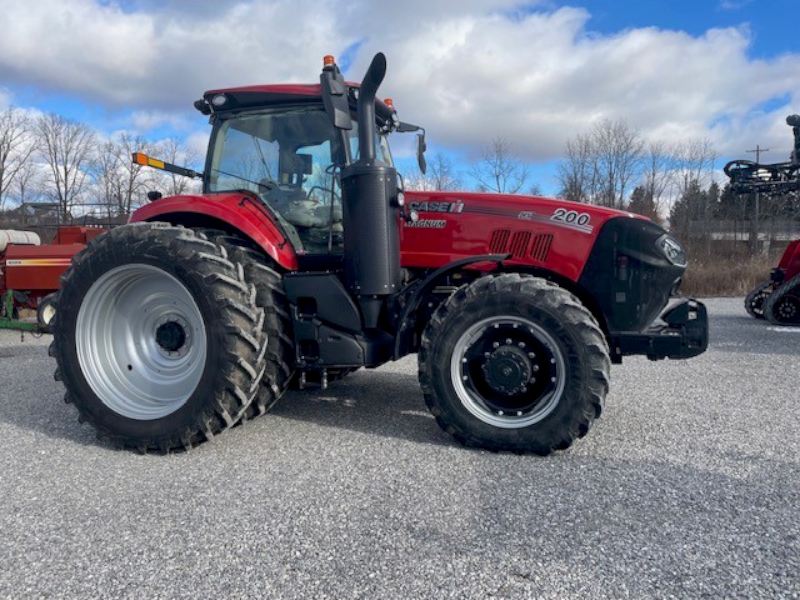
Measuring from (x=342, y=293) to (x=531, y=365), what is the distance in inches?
51.1

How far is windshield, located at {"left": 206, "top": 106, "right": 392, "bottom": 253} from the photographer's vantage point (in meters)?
4.18

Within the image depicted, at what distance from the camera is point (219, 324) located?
3.64m

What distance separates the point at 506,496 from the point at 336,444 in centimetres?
127

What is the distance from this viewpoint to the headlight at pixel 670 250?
390cm

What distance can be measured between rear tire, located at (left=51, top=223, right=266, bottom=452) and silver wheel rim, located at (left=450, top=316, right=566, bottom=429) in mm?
1252

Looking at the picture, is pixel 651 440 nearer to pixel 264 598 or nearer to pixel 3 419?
pixel 264 598

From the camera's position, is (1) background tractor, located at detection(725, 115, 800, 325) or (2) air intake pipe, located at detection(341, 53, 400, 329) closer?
(2) air intake pipe, located at detection(341, 53, 400, 329)

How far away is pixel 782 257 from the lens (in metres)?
11.2

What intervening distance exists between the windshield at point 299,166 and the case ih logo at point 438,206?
509mm

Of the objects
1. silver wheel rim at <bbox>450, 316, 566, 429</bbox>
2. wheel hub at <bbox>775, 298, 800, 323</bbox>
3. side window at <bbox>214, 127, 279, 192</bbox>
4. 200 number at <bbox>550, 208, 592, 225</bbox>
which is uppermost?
side window at <bbox>214, 127, 279, 192</bbox>

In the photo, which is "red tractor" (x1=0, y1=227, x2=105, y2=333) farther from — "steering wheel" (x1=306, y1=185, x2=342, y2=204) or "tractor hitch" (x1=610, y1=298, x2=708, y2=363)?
"tractor hitch" (x1=610, y1=298, x2=708, y2=363)

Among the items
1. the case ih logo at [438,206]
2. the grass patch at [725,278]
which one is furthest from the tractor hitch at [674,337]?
the grass patch at [725,278]

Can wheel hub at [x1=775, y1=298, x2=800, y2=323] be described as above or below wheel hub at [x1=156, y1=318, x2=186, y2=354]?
below

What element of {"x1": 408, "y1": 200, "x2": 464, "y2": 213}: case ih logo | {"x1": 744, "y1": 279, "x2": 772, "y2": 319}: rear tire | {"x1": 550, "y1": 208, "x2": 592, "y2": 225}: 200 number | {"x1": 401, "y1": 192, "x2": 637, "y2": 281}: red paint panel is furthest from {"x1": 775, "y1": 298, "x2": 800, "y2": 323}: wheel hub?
{"x1": 408, "y1": 200, "x2": 464, "y2": 213}: case ih logo
